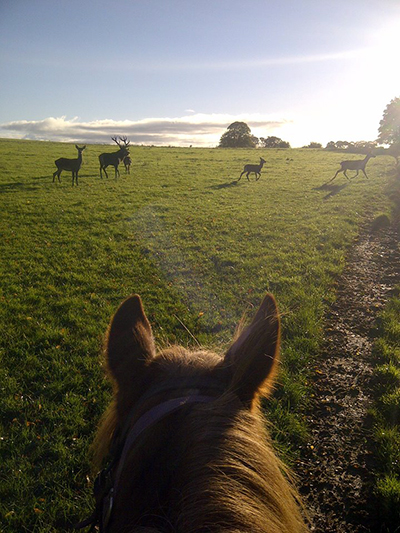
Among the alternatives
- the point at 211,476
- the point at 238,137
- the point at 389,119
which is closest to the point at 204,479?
the point at 211,476

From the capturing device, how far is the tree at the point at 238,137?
6869 centimetres

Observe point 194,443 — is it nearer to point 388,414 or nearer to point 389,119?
point 388,414

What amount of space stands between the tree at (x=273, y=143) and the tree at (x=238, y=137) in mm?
2318

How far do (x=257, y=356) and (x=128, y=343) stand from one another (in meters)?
0.67

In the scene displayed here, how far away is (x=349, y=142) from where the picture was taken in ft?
204

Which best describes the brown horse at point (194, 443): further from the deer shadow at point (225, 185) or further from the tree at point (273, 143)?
the tree at point (273, 143)

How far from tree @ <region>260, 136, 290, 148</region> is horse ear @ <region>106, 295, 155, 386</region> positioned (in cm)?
7738

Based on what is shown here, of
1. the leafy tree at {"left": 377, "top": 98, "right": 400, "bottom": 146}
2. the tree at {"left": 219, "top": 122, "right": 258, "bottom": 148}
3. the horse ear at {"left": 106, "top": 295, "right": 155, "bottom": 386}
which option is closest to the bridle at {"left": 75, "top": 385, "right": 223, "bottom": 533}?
the horse ear at {"left": 106, "top": 295, "right": 155, "bottom": 386}

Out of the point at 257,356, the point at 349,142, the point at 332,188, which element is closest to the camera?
the point at 257,356

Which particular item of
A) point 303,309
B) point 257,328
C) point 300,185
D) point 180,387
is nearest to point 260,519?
point 180,387

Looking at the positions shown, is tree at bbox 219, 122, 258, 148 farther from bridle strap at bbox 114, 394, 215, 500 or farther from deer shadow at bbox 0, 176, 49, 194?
bridle strap at bbox 114, 394, 215, 500

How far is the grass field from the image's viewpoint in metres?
3.31

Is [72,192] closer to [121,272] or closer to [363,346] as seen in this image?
[121,272]

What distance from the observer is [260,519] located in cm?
89
